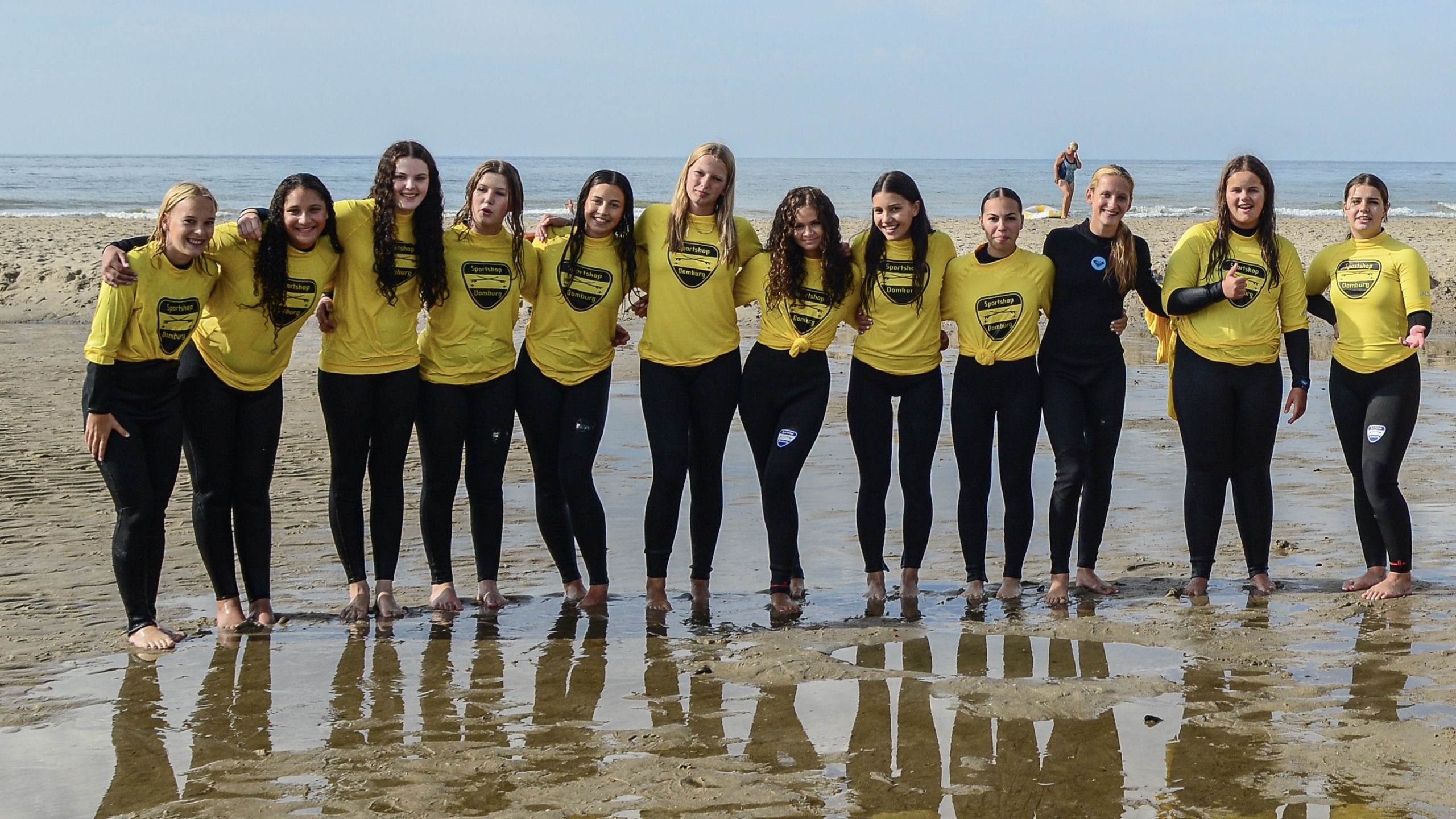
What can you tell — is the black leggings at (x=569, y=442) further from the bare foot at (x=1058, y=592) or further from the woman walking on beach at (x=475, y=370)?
the bare foot at (x=1058, y=592)

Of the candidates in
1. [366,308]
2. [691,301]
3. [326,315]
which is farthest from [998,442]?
[326,315]

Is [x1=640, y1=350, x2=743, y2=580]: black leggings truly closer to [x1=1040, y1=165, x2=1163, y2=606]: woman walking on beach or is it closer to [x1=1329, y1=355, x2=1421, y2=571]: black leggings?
[x1=1040, y1=165, x2=1163, y2=606]: woman walking on beach

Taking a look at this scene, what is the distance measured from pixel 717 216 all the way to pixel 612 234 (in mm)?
455

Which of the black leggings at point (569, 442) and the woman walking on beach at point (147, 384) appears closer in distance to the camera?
the woman walking on beach at point (147, 384)

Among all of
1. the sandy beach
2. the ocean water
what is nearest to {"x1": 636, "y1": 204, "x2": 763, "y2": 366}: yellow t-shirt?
the sandy beach

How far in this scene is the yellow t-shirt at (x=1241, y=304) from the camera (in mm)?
5785

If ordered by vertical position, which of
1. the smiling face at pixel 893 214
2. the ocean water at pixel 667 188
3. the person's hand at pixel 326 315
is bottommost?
the person's hand at pixel 326 315

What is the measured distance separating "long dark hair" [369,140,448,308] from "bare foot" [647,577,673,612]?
1.46 meters

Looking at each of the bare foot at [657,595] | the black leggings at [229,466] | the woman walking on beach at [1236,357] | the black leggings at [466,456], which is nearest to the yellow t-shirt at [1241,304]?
the woman walking on beach at [1236,357]

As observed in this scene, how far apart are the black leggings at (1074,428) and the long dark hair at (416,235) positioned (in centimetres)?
261

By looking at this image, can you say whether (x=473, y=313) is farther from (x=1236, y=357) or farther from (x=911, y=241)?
(x=1236, y=357)

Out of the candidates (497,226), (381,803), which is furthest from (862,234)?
(381,803)

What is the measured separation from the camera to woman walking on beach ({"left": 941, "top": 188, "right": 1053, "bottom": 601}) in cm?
573

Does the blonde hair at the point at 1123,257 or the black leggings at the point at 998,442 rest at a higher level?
the blonde hair at the point at 1123,257
